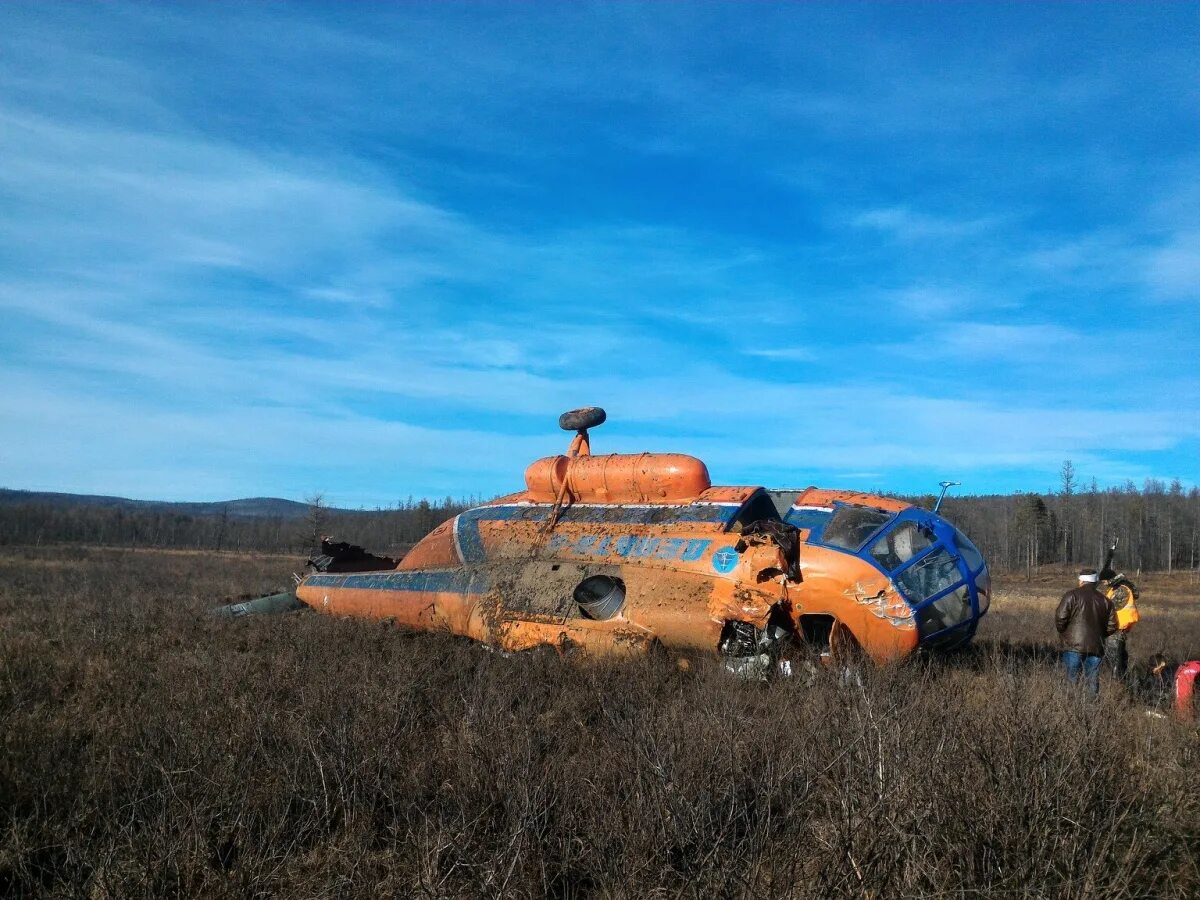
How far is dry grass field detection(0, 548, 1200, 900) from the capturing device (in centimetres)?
397

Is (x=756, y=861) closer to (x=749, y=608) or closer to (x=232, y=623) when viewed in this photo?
(x=749, y=608)

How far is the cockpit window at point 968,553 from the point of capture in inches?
380

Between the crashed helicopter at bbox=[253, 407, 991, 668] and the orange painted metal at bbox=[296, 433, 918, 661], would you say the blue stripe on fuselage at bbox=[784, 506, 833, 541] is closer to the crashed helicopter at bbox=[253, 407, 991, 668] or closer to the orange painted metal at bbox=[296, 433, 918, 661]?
the crashed helicopter at bbox=[253, 407, 991, 668]

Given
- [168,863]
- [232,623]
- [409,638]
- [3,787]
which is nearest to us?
[168,863]

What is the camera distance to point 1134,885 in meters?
4.20

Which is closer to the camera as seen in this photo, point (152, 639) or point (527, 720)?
point (527, 720)

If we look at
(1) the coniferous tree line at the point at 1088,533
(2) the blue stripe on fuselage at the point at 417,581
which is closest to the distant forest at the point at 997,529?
(1) the coniferous tree line at the point at 1088,533

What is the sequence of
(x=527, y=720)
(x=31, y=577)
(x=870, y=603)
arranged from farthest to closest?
(x=31, y=577)
(x=870, y=603)
(x=527, y=720)

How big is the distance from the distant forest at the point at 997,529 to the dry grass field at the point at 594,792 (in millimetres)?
69113

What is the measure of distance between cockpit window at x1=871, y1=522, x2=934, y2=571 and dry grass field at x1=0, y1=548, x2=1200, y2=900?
1.52 metres

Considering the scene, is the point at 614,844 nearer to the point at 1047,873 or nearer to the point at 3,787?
the point at 1047,873

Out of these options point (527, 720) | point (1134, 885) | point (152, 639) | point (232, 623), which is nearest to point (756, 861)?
point (1134, 885)

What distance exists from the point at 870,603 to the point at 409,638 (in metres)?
6.90

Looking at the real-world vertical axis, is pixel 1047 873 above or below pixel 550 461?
below
